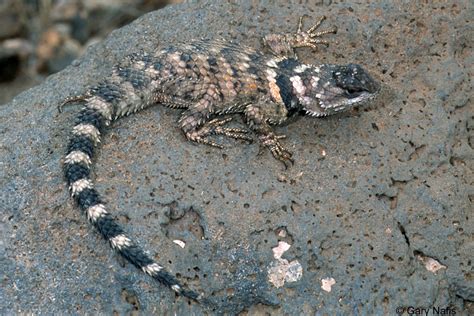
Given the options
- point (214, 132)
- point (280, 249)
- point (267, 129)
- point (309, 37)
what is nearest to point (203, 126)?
point (214, 132)

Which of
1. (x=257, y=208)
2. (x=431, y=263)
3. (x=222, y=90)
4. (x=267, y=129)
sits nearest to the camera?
(x=257, y=208)

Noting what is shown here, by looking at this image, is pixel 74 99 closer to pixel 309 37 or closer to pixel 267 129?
pixel 267 129

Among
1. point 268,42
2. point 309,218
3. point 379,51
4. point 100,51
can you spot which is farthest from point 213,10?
point 309,218

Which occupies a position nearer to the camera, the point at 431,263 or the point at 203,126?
the point at 431,263

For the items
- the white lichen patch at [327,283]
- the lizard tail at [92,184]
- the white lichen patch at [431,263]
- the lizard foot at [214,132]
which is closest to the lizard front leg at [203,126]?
the lizard foot at [214,132]

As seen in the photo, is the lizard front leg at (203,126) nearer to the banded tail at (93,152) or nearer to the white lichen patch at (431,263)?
the banded tail at (93,152)

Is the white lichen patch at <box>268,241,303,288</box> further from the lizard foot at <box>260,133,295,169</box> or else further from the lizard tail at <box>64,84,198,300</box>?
the lizard foot at <box>260,133,295,169</box>
